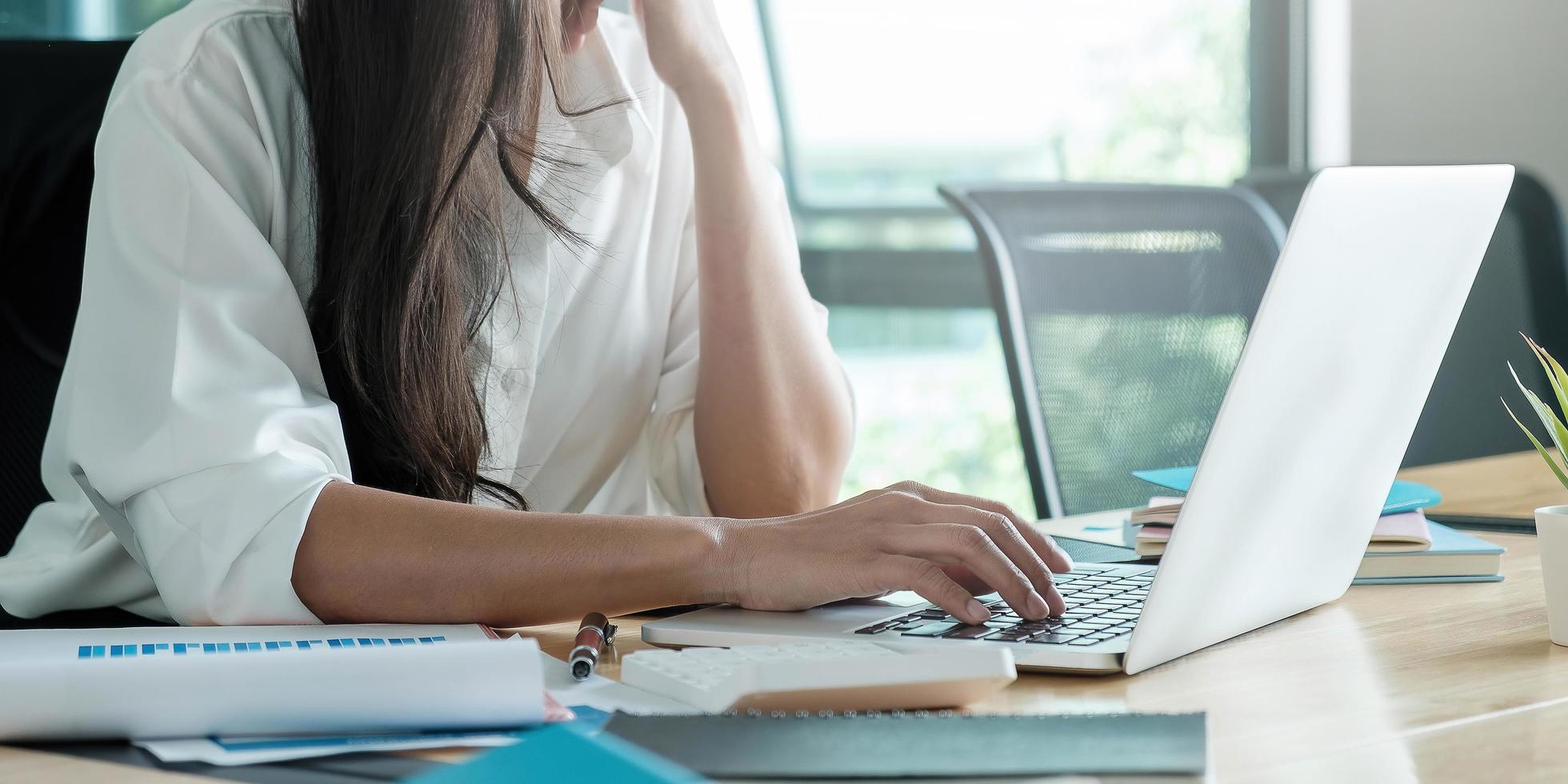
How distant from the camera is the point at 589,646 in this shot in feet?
2.45

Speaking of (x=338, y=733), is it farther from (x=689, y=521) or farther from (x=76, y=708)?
(x=689, y=521)

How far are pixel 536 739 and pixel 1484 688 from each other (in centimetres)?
48

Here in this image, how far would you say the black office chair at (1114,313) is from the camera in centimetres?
163

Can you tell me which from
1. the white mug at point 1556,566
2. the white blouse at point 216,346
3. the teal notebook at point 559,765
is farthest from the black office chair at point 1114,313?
the teal notebook at point 559,765

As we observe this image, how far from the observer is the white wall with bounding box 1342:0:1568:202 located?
273cm

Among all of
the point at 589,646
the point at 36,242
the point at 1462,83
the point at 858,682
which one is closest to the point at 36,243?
the point at 36,242

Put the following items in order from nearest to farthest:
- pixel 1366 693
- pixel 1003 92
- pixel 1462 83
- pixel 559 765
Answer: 1. pixel 559 765
2. pixel 1366 693
3. pixel 1462 83
4. pixel 1003 92

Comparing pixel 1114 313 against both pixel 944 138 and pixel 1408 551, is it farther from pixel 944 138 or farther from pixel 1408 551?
pixel 944 138

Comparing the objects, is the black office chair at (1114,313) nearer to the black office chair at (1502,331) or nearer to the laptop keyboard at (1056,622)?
the black office chair at (1502,331)

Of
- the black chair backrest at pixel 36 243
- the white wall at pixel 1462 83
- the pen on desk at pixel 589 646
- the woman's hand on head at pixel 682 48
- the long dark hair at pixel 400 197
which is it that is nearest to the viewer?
the pen on desk at pixel 589 646

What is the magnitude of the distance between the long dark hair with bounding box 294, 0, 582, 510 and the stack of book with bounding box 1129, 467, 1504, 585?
508 mm

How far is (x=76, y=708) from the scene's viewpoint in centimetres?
62

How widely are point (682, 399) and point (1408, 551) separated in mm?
665

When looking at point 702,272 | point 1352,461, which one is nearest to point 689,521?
point 1352,461
